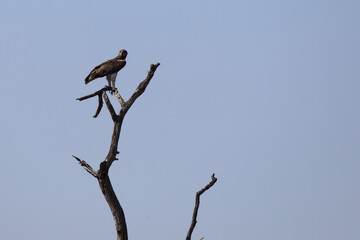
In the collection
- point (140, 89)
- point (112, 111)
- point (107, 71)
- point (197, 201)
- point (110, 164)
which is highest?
point (107, 71)

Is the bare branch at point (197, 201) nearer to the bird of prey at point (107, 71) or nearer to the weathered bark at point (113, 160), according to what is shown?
the weathered bark at point (113, 160)

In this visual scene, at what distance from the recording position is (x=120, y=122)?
56.5 ft

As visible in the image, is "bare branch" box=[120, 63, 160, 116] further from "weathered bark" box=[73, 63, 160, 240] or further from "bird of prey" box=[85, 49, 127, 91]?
"bird of prey" box=[85, 49, 127, 91]

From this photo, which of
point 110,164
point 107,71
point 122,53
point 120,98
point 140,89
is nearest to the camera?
point 110,164

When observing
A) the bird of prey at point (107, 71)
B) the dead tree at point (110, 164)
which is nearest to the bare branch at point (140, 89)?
the dead tree at point (110, 164)

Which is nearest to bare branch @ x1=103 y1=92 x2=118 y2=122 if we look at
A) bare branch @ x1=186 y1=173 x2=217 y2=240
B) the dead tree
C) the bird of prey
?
the dead tree

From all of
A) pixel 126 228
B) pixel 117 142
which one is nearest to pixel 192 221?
pixel 126 228

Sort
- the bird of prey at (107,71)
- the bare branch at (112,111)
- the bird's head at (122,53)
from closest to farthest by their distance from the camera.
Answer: the bare branch at (112,111)
the bird of prey at (107,71)
the bird's head at (122,53)

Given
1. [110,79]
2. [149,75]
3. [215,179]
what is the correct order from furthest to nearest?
1. [110,79]
2. [149,75]
3. [215,179]

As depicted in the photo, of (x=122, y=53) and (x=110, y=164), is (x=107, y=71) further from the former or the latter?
(x=110, y=164)

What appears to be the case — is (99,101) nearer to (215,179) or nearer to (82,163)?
(82,163)

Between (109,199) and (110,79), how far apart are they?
3942mm

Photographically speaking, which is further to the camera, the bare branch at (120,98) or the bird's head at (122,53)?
the bird's head at (122,53)

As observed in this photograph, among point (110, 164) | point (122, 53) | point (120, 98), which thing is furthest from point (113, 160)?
point (122, 53)
